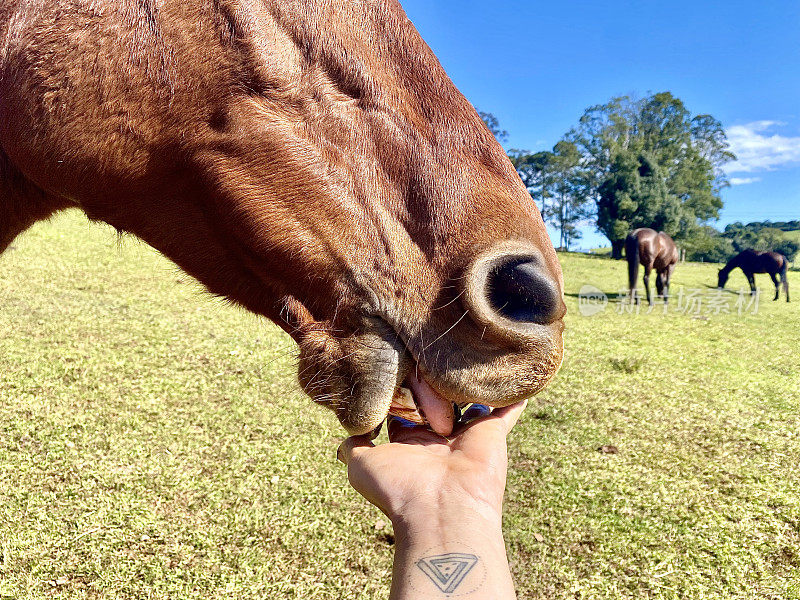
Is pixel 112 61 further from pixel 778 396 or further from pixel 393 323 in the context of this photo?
pixel 778 396

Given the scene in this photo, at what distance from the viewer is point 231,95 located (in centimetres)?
132

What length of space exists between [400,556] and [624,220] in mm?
38864

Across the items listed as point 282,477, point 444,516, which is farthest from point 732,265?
point 444,516

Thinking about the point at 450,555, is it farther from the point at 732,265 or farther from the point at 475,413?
the point at 732,265

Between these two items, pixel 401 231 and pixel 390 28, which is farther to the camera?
pixel 390 28

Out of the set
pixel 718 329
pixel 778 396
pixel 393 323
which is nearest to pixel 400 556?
pixel 393 323

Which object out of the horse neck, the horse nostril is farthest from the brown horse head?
the horse neck

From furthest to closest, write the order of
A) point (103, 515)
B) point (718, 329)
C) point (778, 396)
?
point (718, 329), point (778, 396), point (103, 515)

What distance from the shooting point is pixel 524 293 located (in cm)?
119

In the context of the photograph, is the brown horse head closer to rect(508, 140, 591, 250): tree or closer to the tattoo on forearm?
the tattoo on forearm

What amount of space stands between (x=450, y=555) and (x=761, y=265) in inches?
858

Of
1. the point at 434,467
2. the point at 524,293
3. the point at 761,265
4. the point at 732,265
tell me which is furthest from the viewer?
the point at 732,265

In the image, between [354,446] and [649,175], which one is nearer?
[354,446]

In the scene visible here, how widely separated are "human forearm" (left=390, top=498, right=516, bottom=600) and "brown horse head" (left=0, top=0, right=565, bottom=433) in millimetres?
281
